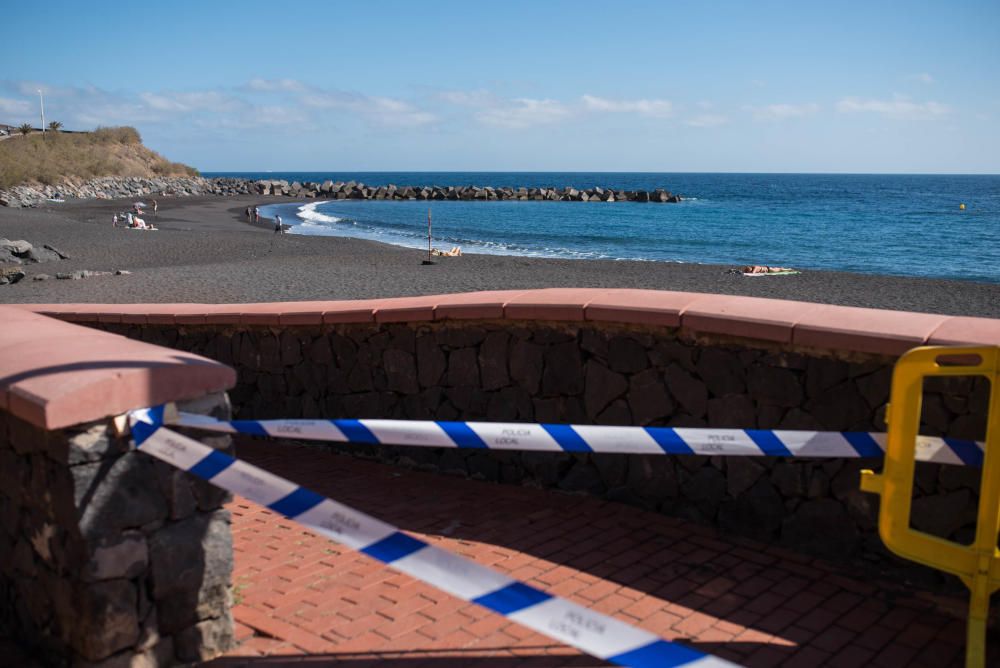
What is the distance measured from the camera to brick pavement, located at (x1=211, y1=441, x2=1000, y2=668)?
129 inches

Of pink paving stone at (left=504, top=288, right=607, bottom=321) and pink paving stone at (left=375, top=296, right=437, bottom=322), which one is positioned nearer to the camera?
pink paving stone at (left=504, top=288, right=607, bottom=321)

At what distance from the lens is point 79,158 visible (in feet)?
254

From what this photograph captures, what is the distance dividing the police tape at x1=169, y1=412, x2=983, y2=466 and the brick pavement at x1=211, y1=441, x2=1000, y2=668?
751 millimetres

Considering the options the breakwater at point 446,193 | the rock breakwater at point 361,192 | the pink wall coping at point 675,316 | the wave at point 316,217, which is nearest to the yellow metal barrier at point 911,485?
the pink wall coping at point 675,316

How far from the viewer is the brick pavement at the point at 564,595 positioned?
10.8 feet

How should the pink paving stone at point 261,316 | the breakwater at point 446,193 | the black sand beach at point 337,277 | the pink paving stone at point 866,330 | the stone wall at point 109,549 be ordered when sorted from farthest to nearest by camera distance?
1. the breakwater at point 446,193
2. the black sand beach at point 337,277
3. the pink paving stone at point 261,316
4. the pink paving stone at point 866,330
5. the stone wall at point 109,549

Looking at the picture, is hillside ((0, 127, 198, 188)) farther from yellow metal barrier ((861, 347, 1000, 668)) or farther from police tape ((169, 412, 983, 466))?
yellow metal barrier ((861, 347, 1000, 668))

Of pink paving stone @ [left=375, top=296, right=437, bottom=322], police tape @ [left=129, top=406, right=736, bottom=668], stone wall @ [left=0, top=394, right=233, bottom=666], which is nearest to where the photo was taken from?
police tape @ [left=129, top=406, right=736, bottom=668]

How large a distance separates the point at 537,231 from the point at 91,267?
96.6ft

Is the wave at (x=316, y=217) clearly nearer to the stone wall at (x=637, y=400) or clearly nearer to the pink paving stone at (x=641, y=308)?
the stone wall at (x=637, y=400)

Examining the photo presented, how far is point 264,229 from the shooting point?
131 feet

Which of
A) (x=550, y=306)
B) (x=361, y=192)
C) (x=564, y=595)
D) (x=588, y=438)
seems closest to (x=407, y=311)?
(x=550, y=306)

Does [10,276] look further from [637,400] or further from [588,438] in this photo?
[588,438]

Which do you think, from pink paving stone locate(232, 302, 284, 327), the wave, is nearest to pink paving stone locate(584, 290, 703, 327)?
pink paving stone locate(232, 302, 284, 327)
